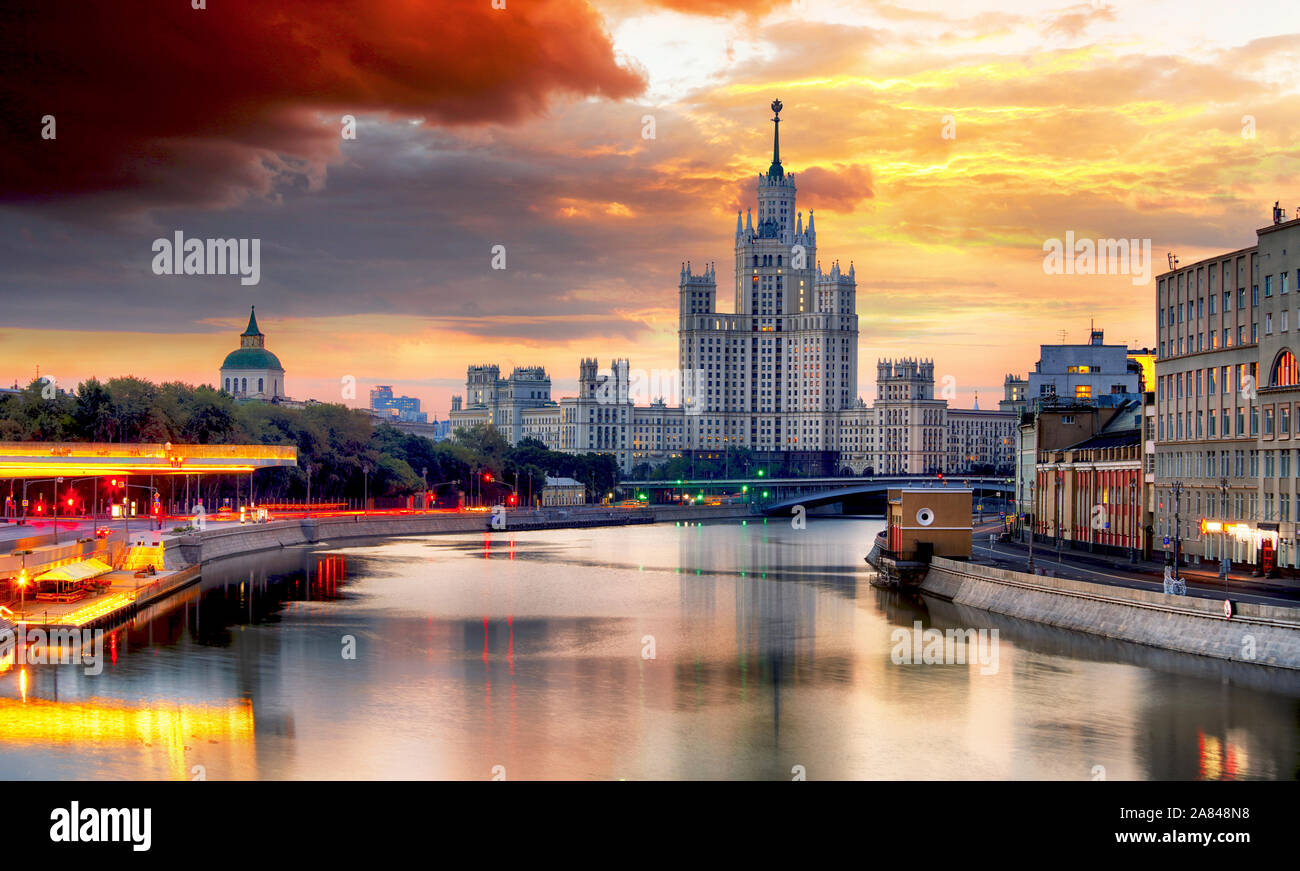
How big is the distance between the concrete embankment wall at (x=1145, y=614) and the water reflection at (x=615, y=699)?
32.6 inches

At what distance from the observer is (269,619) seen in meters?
61.6

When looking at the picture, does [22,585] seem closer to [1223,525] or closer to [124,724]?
[124,724]

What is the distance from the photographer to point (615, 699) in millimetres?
42719

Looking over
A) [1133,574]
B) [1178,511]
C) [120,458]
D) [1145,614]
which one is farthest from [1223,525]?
[120,458]

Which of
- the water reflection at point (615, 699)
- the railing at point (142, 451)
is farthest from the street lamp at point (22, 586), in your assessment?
the railing at point (142, 451)

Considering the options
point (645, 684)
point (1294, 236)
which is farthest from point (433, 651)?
point (1294, 236)

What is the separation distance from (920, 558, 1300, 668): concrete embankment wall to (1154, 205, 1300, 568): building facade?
834 centimetres

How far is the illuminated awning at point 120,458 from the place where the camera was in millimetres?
75938

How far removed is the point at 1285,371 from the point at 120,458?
6538cm

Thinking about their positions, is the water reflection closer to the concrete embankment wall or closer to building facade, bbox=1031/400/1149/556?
the concrete embankment wall

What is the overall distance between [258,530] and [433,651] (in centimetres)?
5364

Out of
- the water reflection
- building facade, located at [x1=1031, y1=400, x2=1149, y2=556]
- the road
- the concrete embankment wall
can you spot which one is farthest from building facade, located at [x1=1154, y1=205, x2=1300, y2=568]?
the water reflection

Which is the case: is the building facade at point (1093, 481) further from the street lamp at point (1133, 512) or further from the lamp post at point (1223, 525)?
the lamp post at point (1223, 525)
